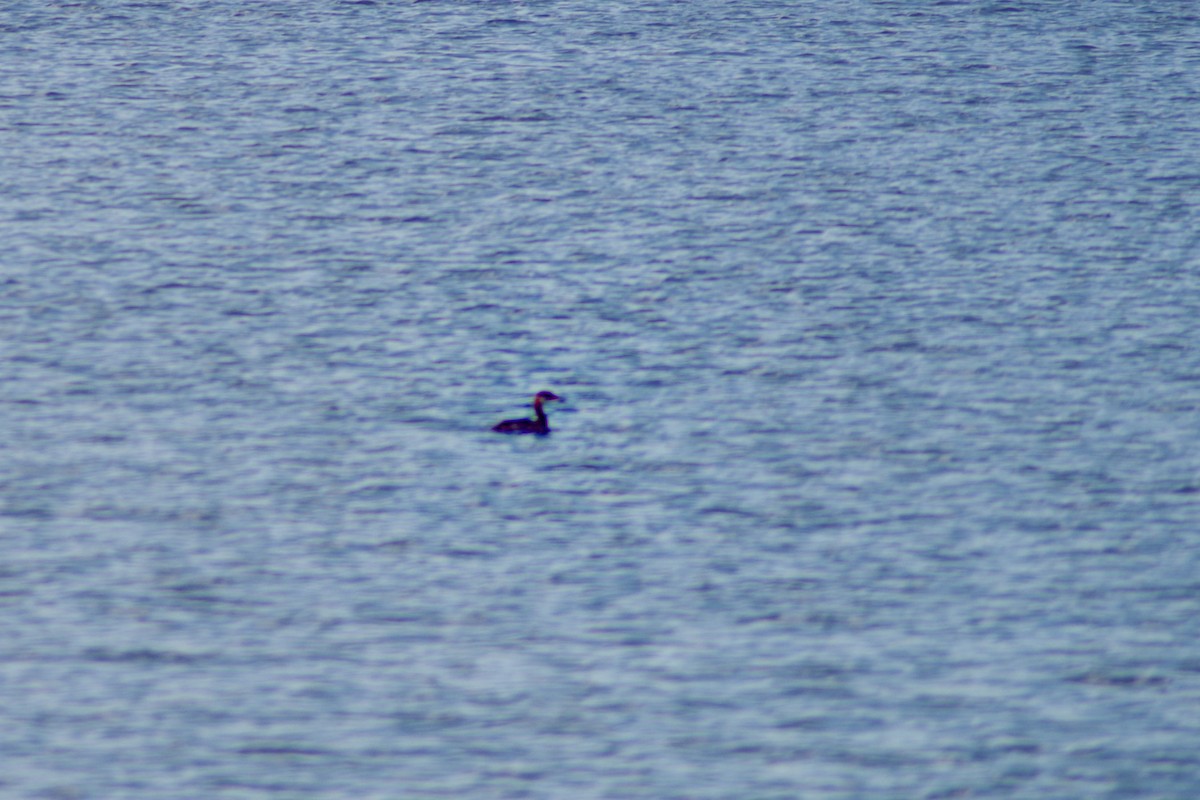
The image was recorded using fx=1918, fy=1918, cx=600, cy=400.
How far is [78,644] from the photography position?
19688mm

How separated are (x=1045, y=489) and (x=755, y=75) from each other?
56.9 feet

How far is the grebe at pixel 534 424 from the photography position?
24812 millimetres

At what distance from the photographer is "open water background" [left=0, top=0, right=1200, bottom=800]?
1873 cm

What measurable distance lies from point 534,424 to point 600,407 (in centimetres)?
127

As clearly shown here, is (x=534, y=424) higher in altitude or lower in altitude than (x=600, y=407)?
higher

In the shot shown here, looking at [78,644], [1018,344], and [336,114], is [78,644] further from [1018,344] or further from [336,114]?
[336,114]

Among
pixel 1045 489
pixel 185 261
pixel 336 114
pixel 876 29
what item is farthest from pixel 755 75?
pixel 1045 489

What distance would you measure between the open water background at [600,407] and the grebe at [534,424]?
0.29 metres

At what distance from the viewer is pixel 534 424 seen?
2495 centimetres

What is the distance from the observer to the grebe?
24.8 m

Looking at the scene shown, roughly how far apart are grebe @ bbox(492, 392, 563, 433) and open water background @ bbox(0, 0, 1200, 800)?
0.96ft

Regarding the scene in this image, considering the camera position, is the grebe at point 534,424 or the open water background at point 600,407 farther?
the grebe at point 534,424

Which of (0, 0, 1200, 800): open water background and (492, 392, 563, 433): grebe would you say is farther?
(492, 392, 563, 433): grebe

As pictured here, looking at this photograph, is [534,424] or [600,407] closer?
[534,424]
